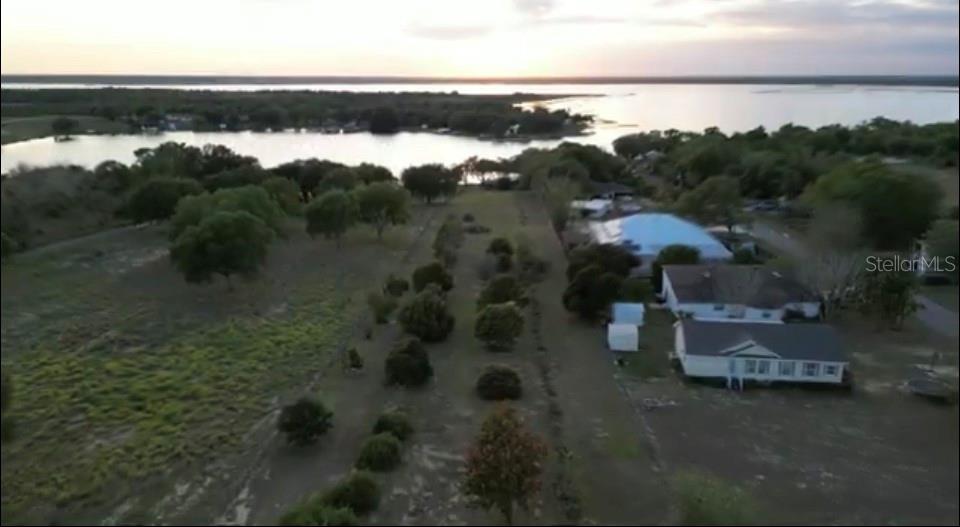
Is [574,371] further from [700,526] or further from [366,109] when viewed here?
[366,109]

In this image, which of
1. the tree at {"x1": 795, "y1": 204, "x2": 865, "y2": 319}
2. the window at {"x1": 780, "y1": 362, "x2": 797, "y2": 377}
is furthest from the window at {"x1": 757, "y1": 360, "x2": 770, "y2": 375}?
the tree at {"x1": 795, "y1": 204, "x2": 865, "y2": 319}

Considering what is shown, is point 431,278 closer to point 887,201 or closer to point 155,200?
point 887,201

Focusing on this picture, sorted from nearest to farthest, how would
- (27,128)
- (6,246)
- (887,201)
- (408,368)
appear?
(6,246) → (27,128) → (887,201) → (408,368)

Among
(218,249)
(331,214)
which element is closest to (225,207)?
(331,214)

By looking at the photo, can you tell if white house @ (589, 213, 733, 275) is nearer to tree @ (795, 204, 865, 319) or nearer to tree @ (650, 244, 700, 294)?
tree @ (650, 244, 700, 294)

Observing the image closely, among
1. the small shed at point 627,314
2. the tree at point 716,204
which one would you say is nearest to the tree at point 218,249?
the small shed at point 627,314
